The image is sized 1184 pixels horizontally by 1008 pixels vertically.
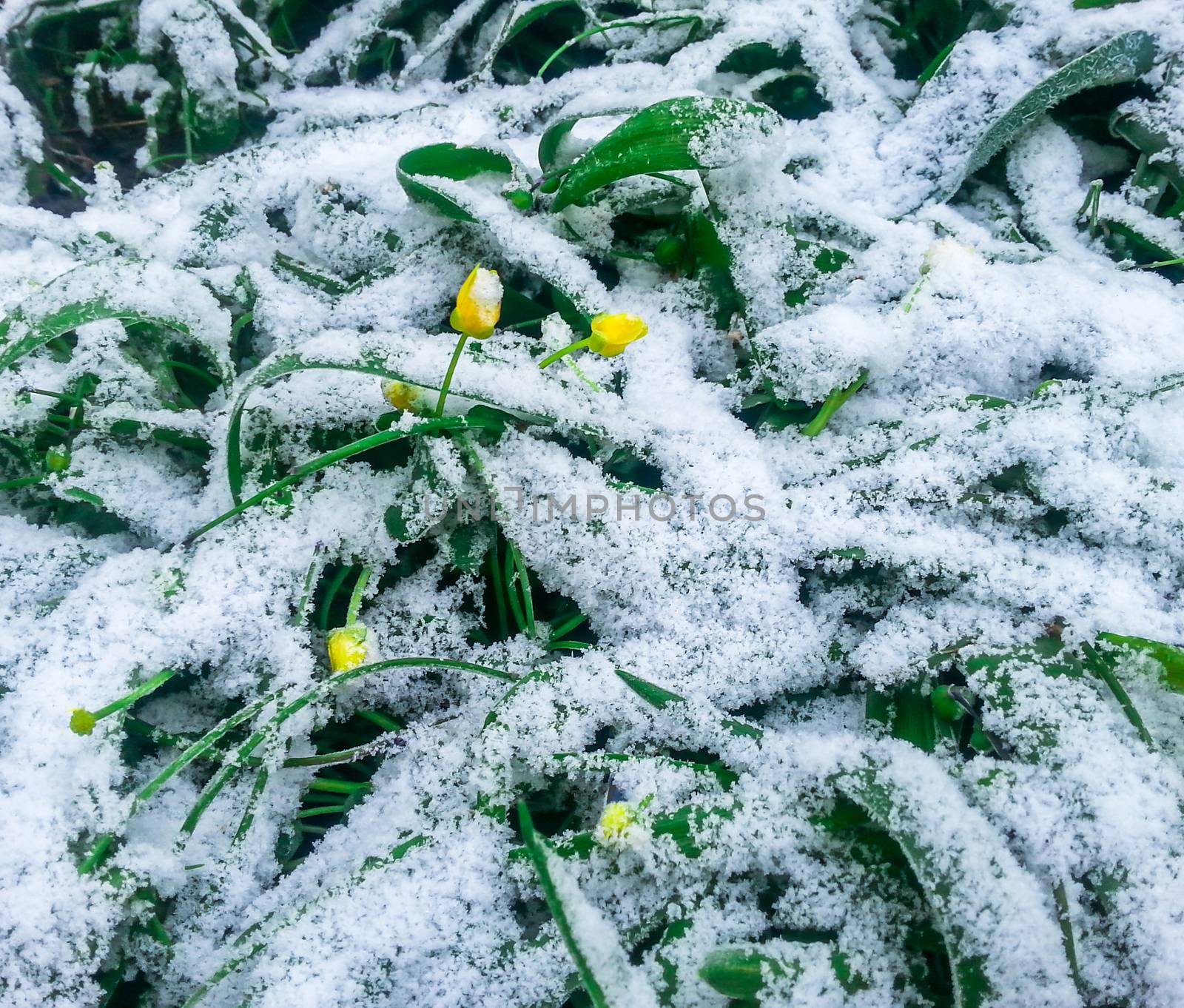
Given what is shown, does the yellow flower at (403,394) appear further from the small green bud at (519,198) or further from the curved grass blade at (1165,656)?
the curved grass blade at (1165,656)

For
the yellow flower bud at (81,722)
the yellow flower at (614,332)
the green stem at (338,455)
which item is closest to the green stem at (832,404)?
the yellow flower at (614,332)

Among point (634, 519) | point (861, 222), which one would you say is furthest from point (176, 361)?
point (861, 222)

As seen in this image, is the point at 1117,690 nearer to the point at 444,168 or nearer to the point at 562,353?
the point at 562,353

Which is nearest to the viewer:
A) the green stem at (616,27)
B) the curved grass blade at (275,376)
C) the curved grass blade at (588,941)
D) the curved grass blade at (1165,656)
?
the curved grass blade at (588,941)

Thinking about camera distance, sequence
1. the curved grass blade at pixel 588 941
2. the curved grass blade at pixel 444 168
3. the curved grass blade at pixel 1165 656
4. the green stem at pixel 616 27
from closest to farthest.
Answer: the curved grass blade at pixel 588 941, the curved grass blade at pixel 1165 656, the curved grass blade at pixel 444 168, the green stem at pixel 616 27

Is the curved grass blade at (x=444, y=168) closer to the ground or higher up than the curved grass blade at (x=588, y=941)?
higher up

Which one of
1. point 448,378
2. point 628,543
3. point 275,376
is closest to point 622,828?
point 628,543

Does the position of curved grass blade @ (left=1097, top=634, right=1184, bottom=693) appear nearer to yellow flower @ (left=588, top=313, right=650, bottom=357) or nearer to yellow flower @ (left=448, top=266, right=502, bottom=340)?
yellow flower @ (left=588, top=313, right=650, bottom=357)
